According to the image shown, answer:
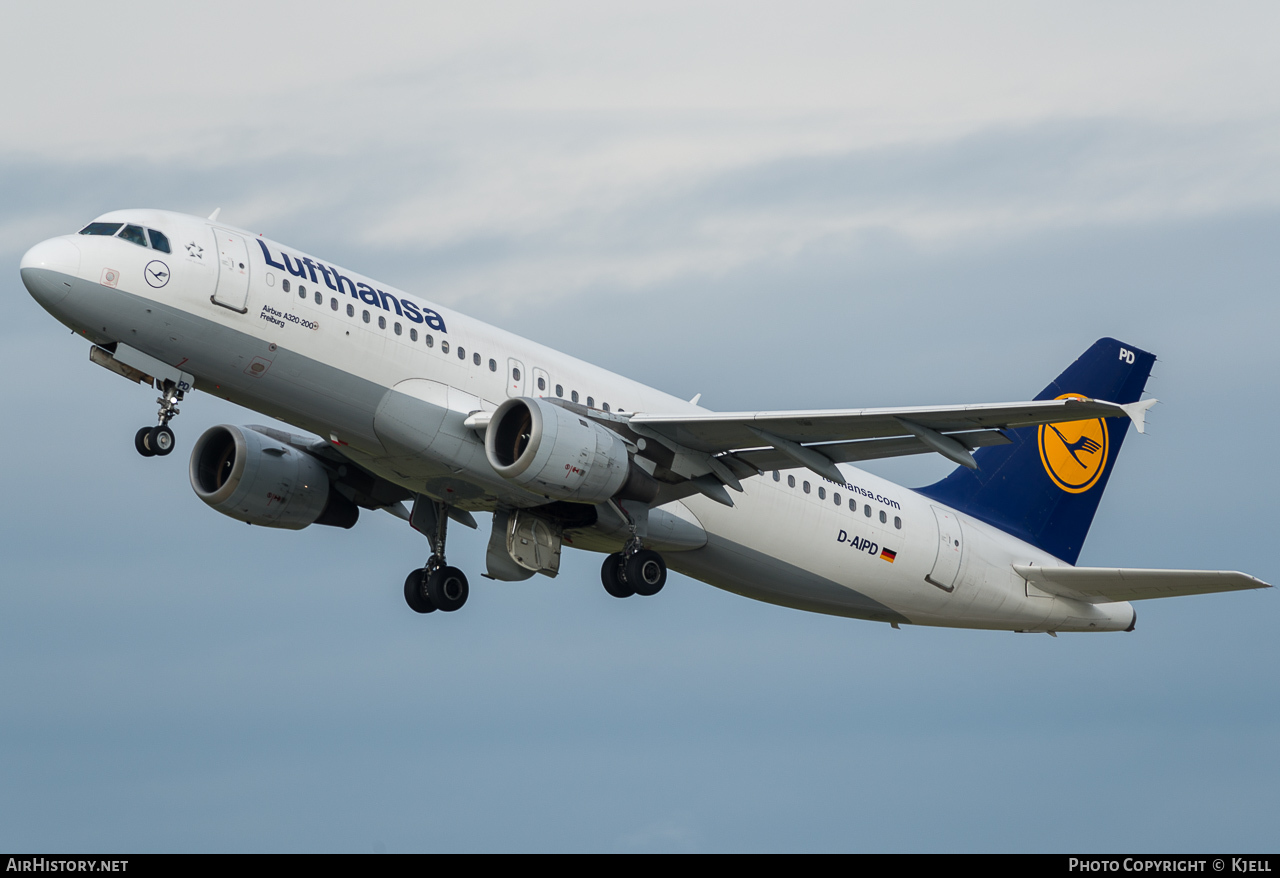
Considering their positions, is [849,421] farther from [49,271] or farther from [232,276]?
[49,271]

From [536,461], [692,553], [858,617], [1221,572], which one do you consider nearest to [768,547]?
[692,553]

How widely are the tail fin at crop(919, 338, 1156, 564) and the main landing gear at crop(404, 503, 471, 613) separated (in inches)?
431

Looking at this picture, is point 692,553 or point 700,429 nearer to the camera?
point 700,429

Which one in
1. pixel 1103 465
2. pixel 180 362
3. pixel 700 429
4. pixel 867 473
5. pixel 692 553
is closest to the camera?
pixel 180 362

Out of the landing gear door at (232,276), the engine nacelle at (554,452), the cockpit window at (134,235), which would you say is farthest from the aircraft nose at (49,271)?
A: the engine nacelle at (554,452)

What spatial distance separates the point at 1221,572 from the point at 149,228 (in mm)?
20814

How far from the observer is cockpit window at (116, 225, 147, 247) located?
26938 millimetres

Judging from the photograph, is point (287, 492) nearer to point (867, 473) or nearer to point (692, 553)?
point (692, 553)

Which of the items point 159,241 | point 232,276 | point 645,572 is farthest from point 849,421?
point 159,241

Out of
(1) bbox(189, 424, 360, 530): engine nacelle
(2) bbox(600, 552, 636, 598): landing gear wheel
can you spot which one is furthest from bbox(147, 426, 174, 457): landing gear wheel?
(2) bbox(600, 552, 636, 598): landing gear wheel

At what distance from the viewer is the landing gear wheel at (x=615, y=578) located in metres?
30.8

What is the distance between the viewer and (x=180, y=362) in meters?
27.2

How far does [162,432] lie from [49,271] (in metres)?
3.28

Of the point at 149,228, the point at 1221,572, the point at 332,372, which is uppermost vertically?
the point at 149,228
